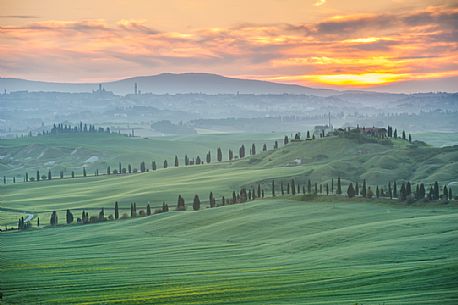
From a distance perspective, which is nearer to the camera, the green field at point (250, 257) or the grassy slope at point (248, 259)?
the grassy slope at point (248, 259)

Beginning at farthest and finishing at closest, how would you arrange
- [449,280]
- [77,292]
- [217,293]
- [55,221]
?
[55,221]
[77,292]
[217,293]
[449,280]

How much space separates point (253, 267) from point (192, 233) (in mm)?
52158

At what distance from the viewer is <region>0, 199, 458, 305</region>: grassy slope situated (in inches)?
3083

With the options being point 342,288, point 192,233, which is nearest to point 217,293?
point 342,288

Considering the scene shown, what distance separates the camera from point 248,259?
365 ft

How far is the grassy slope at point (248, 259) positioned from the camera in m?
78.3

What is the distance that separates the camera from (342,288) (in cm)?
7769

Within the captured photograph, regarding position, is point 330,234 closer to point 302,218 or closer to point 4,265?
point 302,218

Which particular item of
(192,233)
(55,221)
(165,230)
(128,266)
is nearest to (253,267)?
(128,266)

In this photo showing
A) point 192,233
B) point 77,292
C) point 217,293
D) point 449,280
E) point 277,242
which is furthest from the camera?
point 192,233

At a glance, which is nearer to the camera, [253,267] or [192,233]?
[253,267]

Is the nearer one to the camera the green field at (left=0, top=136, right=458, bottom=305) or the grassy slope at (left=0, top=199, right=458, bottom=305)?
the grassy slope at (left=0, top=199, right=458, bottom=305)

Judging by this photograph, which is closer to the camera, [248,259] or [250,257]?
[248,259]

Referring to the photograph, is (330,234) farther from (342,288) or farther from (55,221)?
(55,221)
